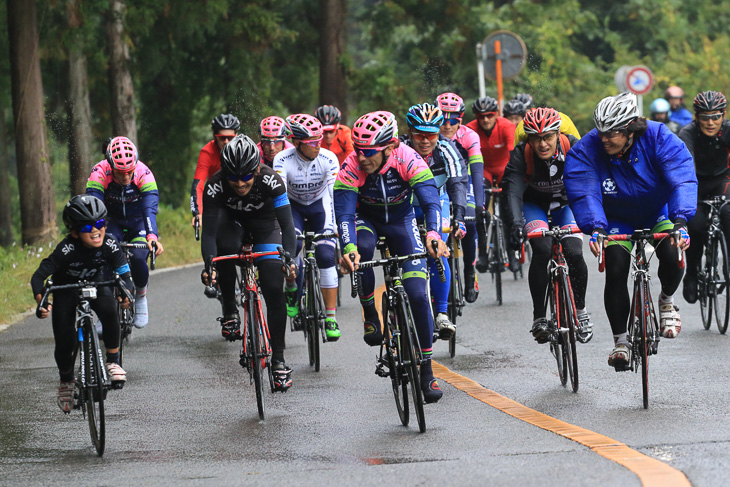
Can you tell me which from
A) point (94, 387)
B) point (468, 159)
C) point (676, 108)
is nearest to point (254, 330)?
point (94, 387)

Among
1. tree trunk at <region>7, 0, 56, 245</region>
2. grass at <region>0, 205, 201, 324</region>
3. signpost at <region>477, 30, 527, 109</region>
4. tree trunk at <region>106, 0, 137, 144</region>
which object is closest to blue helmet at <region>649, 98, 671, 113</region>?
signpost at <region>477, 30, 527, 109</region>

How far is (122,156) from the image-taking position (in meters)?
12.1

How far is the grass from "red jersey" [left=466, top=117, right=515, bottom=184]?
5.70m

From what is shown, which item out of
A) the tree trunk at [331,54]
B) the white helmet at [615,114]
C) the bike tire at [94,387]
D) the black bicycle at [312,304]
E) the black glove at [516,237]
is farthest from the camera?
the tree trunk at [331,54]

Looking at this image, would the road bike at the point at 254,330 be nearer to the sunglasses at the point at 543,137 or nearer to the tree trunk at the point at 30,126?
the sunglasses at the point at 543,137

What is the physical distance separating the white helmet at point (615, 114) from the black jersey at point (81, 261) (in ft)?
10.6

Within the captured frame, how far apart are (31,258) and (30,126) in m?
2.72

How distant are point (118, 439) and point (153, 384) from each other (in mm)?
2202

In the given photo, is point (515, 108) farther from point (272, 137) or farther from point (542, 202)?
point (542, 202)

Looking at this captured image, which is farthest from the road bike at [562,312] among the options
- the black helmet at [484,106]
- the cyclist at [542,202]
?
the black helmet at [484,106]

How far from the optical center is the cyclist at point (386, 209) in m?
8.84

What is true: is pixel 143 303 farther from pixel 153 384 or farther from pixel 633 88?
pixel 633 88

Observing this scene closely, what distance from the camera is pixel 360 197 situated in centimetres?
956

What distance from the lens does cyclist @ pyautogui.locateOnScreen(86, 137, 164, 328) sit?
39.8 ft
